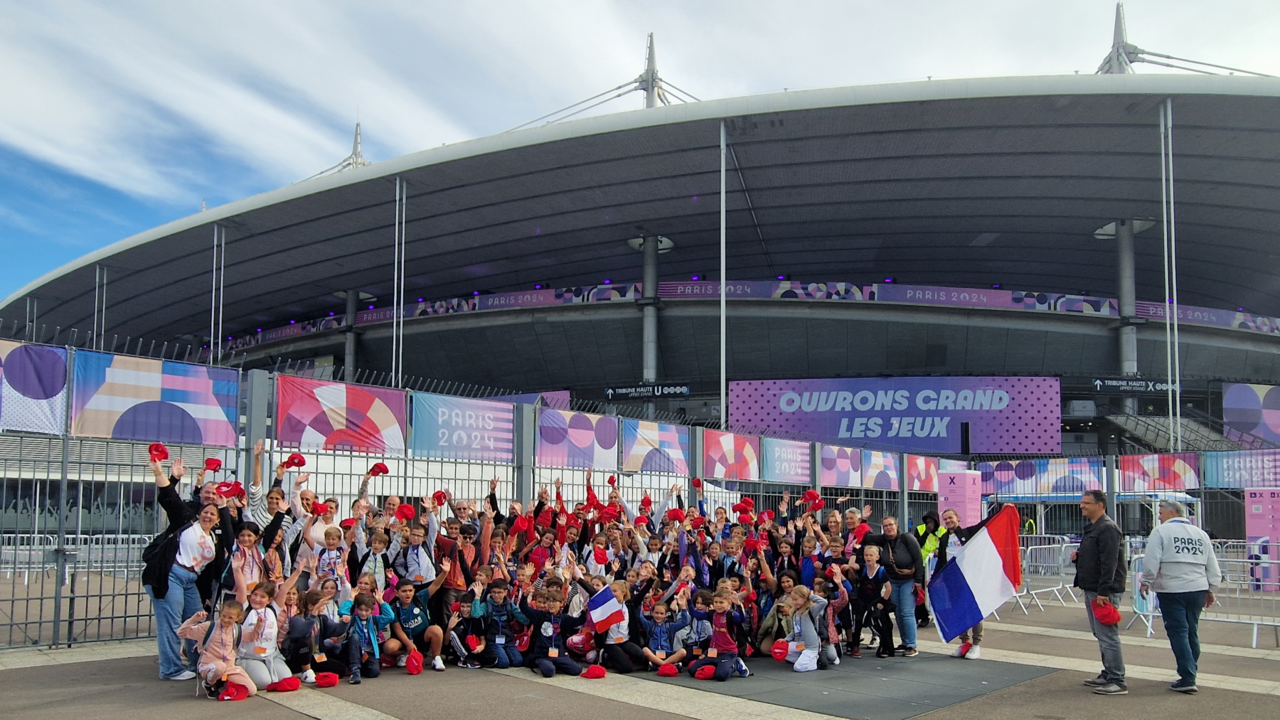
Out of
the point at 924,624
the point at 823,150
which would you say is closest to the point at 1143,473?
the point at 823,150

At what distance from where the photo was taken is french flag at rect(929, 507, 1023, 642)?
35.3ft

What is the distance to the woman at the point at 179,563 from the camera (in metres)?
8.84

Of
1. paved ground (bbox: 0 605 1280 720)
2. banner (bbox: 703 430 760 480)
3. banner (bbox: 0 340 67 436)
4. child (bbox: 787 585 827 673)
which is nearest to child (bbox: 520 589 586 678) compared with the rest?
paved ground (bbox: 0 605 1280 720)

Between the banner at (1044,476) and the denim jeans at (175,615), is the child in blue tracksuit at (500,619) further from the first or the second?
the banner at (1044,476)

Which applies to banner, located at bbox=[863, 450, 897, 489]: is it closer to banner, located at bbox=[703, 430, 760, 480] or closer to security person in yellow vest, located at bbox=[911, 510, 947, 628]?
banner, located at bbox=[703, 430, 760, 480]

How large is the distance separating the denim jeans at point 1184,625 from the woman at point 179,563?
8.80 meters

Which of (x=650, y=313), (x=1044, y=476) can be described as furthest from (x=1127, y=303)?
(x=650, y=313)

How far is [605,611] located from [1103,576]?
→ 15.5ft

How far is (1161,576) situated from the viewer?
28.9 ft

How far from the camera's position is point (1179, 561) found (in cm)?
867

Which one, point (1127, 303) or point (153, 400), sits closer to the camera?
point (153, 400)

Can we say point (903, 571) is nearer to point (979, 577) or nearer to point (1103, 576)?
point (979, 577)

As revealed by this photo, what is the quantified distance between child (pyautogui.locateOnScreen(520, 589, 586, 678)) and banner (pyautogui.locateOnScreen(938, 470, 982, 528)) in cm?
1203

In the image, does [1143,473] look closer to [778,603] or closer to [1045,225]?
[1045,225]
